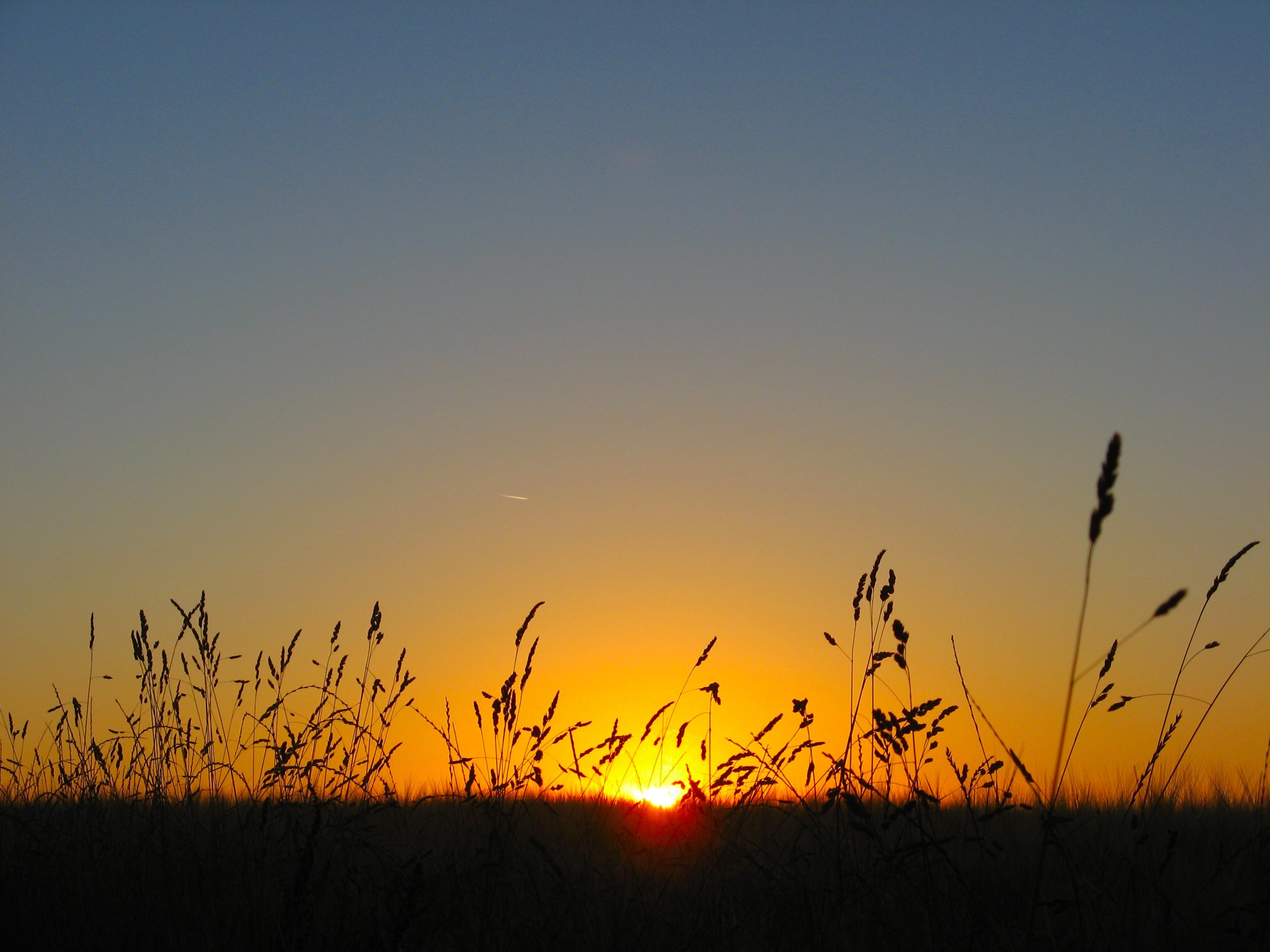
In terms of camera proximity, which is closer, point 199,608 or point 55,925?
point 55,925

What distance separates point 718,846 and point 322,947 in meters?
1.39

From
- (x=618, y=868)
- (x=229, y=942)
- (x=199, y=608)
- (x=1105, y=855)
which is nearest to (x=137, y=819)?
(x=199, y=608)

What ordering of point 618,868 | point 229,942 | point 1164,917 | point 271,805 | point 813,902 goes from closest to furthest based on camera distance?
1. point 1164,917
2. point 229,942
3. point 813,902
4. point 618,868
5. point 271,805

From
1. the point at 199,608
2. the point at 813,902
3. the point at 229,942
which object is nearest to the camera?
the point at 229,942

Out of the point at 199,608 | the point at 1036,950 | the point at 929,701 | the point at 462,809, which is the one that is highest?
the point at 199,608

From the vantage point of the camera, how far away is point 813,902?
8.55 feet

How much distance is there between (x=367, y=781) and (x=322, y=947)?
1.28 metres

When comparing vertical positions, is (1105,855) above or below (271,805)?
below

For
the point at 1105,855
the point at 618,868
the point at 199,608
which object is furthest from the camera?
the point at 199,608

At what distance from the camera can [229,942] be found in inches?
95.7

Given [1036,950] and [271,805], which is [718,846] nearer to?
[1036,950]

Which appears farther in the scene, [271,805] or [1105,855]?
[271,805]

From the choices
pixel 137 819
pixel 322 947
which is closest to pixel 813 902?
pixel 322 947

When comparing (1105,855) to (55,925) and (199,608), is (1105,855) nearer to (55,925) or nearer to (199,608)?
(55,925)
